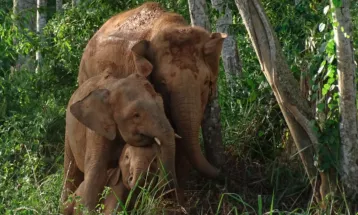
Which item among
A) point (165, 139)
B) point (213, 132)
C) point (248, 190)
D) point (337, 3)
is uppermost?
point (337, 3)

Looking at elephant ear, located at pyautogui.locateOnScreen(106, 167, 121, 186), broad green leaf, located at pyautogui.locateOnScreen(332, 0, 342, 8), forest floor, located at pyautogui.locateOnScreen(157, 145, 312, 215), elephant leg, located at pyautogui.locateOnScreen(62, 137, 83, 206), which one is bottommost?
forest floor, located at pyautogui.locateOnScreen(157, 145, 312, 215)

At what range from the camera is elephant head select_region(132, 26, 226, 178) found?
376 inches

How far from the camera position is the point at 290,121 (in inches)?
357

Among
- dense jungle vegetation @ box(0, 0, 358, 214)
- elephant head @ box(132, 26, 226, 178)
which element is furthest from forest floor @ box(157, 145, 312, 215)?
elephant head @ box(132, 26, 226, 178)

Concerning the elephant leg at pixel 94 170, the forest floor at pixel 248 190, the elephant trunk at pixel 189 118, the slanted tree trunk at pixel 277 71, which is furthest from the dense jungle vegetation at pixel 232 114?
the elephant trunk at pixel 189 118

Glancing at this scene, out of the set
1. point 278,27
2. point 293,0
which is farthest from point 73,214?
point 293,0

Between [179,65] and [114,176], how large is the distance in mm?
1148

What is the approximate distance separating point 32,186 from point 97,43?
156 cm

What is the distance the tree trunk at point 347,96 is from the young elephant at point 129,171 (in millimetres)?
1542

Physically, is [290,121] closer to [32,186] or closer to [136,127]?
[136,127]

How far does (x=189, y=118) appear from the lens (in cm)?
952

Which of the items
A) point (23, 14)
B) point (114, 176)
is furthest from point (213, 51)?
point (23, 14)

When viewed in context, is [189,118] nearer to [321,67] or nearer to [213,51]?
[213,51]

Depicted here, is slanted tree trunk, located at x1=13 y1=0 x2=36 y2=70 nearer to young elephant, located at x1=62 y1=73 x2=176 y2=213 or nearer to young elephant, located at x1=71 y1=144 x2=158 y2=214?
young elephant, located at x1=62 y1=73 x2=176 y2=213
